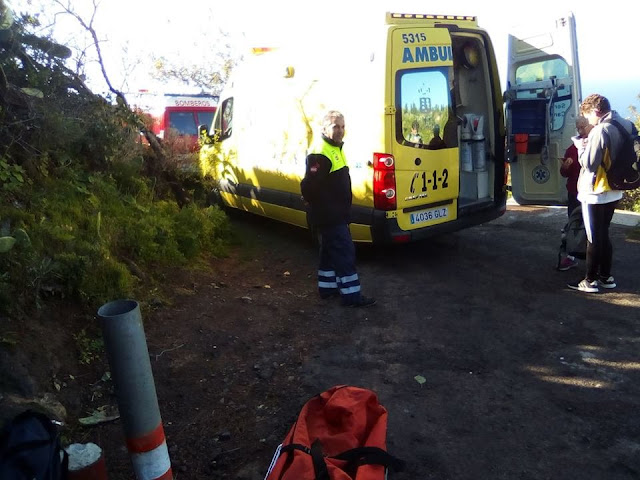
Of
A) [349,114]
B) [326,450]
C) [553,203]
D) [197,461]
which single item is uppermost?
[349,114]

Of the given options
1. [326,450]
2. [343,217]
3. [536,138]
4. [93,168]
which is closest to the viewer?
[326,450]

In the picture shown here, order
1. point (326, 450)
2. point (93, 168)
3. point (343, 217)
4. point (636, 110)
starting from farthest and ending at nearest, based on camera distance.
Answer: point (636, 110), point (93, 168), point (343, 217), point (326, 450)

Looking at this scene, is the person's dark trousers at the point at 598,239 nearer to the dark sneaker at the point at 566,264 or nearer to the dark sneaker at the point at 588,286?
the dark sneaker at the point at 588,286

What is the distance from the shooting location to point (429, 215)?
629cm

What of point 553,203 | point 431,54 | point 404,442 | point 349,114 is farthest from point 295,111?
point 404,442

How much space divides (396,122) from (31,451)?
14.8ft

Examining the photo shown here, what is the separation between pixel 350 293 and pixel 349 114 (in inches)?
77.2

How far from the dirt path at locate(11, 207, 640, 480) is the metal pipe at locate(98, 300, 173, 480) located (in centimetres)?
73

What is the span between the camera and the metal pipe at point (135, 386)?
2.34 m

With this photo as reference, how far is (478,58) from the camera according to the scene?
271 inches

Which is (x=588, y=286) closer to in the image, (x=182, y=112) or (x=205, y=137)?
(x=205, y=137)

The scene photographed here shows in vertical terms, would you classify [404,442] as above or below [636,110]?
below

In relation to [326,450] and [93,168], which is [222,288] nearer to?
[93,168]

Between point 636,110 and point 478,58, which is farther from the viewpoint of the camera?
point 636,110
